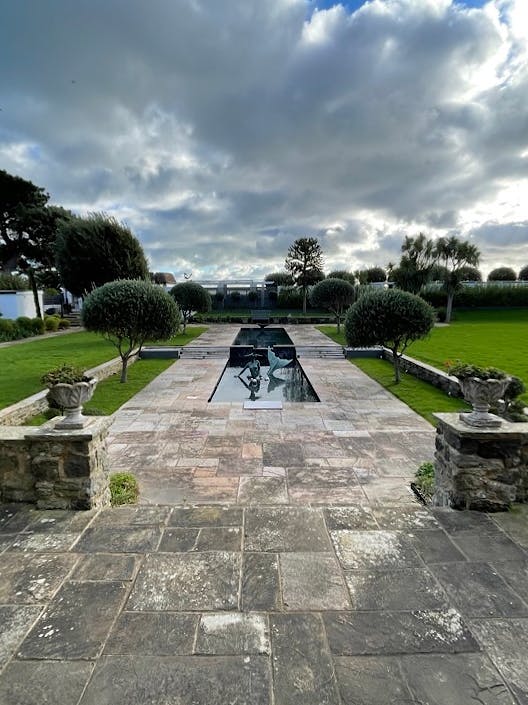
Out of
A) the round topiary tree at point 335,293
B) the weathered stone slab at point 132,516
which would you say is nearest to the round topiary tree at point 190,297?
the round topiary tree at point 335,293

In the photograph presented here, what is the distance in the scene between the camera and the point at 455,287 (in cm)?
2566

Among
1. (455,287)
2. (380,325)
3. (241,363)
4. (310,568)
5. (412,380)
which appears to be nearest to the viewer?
(310,568)

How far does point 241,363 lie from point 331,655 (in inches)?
486

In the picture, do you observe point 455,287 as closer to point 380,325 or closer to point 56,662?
point 380,325

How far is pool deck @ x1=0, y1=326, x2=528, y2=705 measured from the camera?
1670 millimetres

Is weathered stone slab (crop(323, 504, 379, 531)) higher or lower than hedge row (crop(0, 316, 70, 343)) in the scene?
lower

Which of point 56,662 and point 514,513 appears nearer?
point 56,662

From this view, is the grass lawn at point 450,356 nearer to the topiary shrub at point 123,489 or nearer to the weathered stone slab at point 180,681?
the topiary shrub at point 123,489

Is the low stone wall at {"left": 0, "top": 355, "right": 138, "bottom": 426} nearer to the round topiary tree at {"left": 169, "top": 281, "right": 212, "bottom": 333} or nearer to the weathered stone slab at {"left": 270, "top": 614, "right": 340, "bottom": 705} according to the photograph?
the weathered stone slab at {"left": 270, "top": 614, "right": 340, "bottom": 705}

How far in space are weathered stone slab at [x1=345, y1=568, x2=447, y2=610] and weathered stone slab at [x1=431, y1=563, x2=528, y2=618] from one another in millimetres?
91

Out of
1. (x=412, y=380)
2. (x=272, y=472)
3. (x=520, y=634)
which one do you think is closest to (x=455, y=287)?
(x=412, y=380)

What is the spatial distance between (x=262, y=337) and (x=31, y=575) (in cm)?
2026

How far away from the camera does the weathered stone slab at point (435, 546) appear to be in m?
2.51

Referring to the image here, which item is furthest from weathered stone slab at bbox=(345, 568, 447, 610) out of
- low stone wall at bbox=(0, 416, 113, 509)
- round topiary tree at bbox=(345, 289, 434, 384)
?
round topiary tree at bbox=(345, 289, 434, 384)
